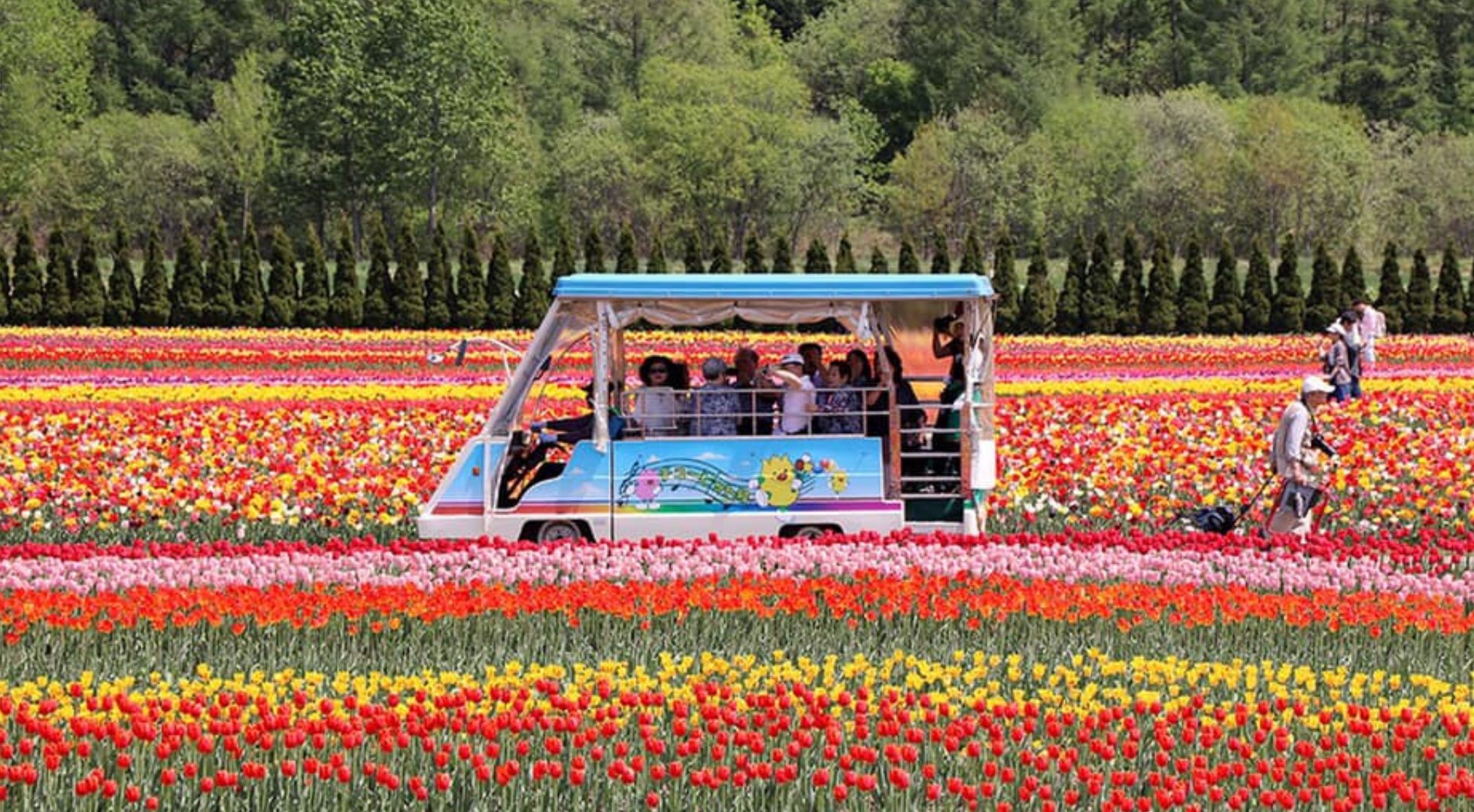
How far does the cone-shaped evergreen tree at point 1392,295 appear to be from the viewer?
141 ft

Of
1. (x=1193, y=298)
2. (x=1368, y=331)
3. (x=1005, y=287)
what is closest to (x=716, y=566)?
(x=1368, y=331)

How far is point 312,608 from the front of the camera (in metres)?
10.4

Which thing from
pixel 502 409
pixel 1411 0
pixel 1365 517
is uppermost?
pixel 1411 0

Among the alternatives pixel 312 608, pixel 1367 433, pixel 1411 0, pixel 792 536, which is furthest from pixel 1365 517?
pixel 1411 0

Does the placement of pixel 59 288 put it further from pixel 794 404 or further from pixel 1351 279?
pixel 794 404

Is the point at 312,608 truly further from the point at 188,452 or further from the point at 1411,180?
the point at 1411,180

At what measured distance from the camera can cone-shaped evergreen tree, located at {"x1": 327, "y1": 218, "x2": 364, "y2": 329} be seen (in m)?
42.1

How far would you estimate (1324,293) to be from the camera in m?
43.5

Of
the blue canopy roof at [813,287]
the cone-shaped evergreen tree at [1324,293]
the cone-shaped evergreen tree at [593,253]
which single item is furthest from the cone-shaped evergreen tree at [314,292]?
the blue canopy roof at [813,287]

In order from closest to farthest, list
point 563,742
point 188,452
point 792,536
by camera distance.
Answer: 1. point 563,742
2. point 792,536
3. point 188,452

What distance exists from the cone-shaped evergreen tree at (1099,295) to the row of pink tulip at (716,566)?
3022 centimetres

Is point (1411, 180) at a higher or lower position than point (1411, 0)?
lower

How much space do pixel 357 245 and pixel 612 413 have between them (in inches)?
2572

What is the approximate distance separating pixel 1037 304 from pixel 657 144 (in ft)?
115
